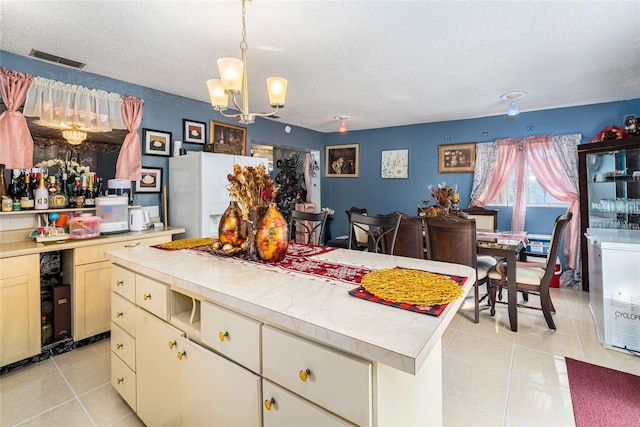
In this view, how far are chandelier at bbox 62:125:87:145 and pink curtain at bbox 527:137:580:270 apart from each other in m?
5.53

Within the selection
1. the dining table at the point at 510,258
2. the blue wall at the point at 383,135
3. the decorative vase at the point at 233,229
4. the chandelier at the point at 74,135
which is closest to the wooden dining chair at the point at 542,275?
the dining table at the point at 510,258

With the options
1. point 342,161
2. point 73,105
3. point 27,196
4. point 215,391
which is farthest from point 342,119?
point 215,391

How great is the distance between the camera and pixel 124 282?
172cm

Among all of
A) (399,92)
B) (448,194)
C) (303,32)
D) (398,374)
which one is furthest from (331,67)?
(398,374)

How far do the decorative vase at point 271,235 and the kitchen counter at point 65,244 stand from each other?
6.30ft

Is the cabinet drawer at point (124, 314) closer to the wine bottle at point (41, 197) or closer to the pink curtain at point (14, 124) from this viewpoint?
the wine bottle at point (41, 197)

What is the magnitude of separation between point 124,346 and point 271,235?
113cm

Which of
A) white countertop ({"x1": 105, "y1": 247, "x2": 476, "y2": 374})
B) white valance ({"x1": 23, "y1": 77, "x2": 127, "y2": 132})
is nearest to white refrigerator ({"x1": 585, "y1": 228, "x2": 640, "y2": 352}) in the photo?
white countertop ({"x1": 105, "y1": 247, "x2": 476, "y2": 374})

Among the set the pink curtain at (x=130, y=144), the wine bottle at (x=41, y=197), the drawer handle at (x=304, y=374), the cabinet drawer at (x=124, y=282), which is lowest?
the drawer handle at (x=304, y=374)

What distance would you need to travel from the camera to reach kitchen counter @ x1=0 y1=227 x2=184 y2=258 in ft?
7.38

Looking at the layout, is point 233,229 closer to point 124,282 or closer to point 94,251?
point 124,282

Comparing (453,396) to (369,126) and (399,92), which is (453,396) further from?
(369,126)

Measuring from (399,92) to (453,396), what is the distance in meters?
3.08

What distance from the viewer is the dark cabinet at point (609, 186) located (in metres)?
3.36
